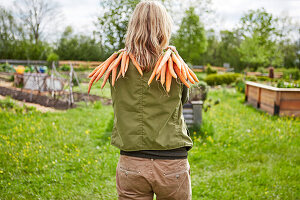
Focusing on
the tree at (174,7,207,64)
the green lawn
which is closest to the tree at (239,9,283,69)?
the tree at (174,7,207,64)

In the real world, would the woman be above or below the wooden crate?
above

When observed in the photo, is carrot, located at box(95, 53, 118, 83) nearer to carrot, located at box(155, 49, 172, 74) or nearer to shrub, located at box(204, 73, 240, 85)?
carrot, located at box(155, 49, 172, 74)

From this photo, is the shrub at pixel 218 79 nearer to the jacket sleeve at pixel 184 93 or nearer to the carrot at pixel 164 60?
the jacket sleeve at pixel 184 93

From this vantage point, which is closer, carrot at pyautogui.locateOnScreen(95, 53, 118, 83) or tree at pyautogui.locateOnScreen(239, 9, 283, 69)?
carrot at pyautogui.locateOnScreen(95, 53, 118, 83)

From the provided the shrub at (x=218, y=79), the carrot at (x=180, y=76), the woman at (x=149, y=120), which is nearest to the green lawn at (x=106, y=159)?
the woman at (x=149, y=120)

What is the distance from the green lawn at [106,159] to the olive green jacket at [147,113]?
2051 millimetres

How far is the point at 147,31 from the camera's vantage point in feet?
4.76

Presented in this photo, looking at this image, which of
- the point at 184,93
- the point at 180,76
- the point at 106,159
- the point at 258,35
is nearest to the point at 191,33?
the point at 258,35

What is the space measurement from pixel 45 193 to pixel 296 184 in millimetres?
3292

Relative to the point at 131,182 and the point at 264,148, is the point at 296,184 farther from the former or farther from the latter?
the point at 131,182

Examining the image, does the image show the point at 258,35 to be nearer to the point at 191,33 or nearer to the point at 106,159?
the point at 191,33

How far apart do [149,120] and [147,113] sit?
0.04 metres

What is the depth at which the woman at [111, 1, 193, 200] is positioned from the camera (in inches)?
57.4

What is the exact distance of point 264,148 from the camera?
4855 mm
